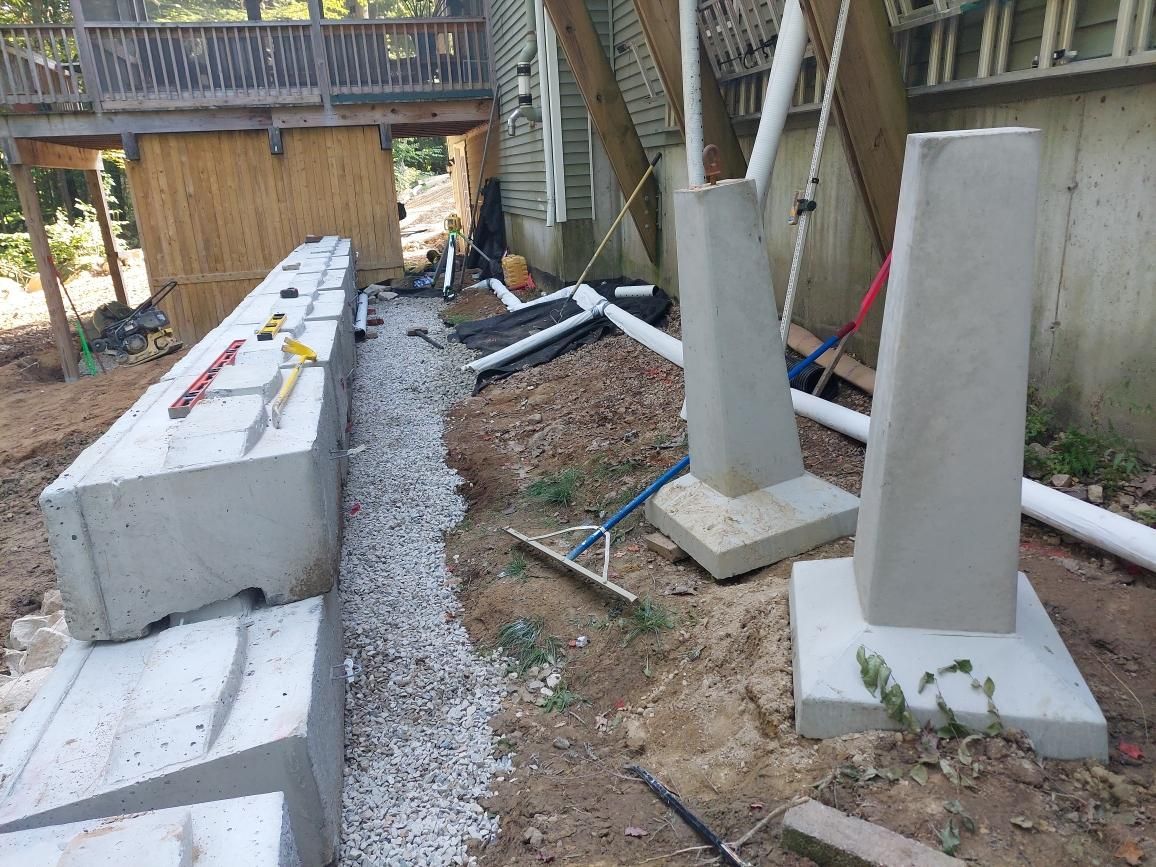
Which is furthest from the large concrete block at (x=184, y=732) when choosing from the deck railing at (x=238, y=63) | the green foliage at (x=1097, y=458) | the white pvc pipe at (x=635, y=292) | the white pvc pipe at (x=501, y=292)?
the deck railing at (x=238, y=63)

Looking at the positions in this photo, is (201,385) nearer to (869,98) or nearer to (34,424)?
(869,98)

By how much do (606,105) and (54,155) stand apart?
32.6ft

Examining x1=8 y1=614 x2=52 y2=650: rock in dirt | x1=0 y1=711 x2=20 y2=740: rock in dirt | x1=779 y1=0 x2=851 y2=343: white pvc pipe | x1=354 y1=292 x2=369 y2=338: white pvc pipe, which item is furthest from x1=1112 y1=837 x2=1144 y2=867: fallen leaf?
x1=354 y1=292 x2=369 y2=338: white pvc pipe

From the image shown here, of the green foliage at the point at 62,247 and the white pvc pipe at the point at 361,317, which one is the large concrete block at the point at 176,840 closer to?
the white pvc pipe at the point at 361,317

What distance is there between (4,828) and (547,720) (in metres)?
1.51

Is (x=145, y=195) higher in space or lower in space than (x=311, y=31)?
lower

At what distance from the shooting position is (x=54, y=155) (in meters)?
12.5

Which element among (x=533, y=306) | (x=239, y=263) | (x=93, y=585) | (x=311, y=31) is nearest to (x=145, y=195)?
(x=239, y=263)

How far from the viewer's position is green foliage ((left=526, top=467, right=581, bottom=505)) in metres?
4.34

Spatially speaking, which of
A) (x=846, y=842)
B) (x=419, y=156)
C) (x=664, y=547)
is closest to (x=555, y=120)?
(x=664, y=547)

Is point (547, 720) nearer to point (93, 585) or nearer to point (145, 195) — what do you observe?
point (93, 585)

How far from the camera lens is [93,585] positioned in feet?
7.97

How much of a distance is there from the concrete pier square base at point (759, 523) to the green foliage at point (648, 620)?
28cm

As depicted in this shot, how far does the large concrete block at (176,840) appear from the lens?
156 centimetres
